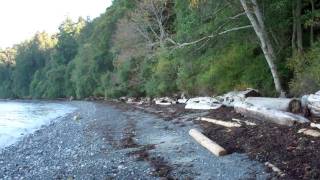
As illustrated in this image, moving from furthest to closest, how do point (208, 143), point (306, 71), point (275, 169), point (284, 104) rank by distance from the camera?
point (306, 71)
point (284, 104)
point (208, 143)
point (275, 169)

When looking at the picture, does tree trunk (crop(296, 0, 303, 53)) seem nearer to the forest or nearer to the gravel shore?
the forest

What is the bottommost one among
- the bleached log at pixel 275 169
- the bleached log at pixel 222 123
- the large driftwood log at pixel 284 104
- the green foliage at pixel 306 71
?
the bleached log at pixel 275 169

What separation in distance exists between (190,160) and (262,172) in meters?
2.26

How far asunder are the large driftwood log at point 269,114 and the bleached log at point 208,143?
2199 mm

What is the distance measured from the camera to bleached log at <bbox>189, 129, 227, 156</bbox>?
10.9m

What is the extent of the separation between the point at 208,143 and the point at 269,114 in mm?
2862

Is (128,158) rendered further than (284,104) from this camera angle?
No

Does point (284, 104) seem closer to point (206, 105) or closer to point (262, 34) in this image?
point (262, 34)

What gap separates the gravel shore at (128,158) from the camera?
983 cm

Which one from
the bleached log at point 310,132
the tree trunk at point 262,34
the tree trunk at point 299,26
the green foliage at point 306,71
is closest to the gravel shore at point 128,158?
the bleached log at point 310,132

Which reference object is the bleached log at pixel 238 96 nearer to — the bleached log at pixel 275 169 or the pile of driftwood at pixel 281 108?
the pile of driftwood at pixel 281 108

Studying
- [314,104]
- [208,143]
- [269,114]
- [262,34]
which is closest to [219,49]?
[262,34]

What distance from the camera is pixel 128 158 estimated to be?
12.0 metres

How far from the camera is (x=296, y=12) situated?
1969 cm
